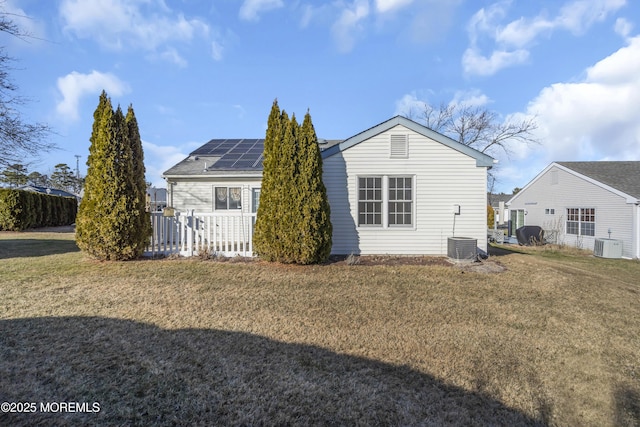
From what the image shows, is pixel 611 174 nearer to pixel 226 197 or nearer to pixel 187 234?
pixel 226 197

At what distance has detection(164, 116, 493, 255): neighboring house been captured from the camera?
8836 millimetres

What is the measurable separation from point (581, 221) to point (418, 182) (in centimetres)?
1251

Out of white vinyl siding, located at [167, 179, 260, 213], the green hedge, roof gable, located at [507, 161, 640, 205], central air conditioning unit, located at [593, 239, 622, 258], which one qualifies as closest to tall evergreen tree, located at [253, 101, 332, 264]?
white vinyl siding, located at [167, 179, 260, 213]

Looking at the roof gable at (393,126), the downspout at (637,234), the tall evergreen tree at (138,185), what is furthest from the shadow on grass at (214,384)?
the downspout at (637,234)

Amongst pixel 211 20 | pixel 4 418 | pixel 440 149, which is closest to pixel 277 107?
pixel 211 20

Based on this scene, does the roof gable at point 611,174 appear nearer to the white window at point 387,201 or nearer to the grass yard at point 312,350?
the grass yard at point 312,350

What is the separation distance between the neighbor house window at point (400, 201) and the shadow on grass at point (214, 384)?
20.3 feet

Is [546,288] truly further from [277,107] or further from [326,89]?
[326,89]

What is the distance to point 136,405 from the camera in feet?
7.84

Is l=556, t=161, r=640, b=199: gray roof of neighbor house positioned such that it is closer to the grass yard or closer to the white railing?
the grass yard

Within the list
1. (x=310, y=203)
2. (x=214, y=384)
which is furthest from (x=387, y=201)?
(x=214, y=384)

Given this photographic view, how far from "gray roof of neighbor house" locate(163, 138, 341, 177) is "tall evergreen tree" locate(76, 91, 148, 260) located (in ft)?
12.3

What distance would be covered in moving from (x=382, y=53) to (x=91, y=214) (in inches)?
449

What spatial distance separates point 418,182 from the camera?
29.1 feet
